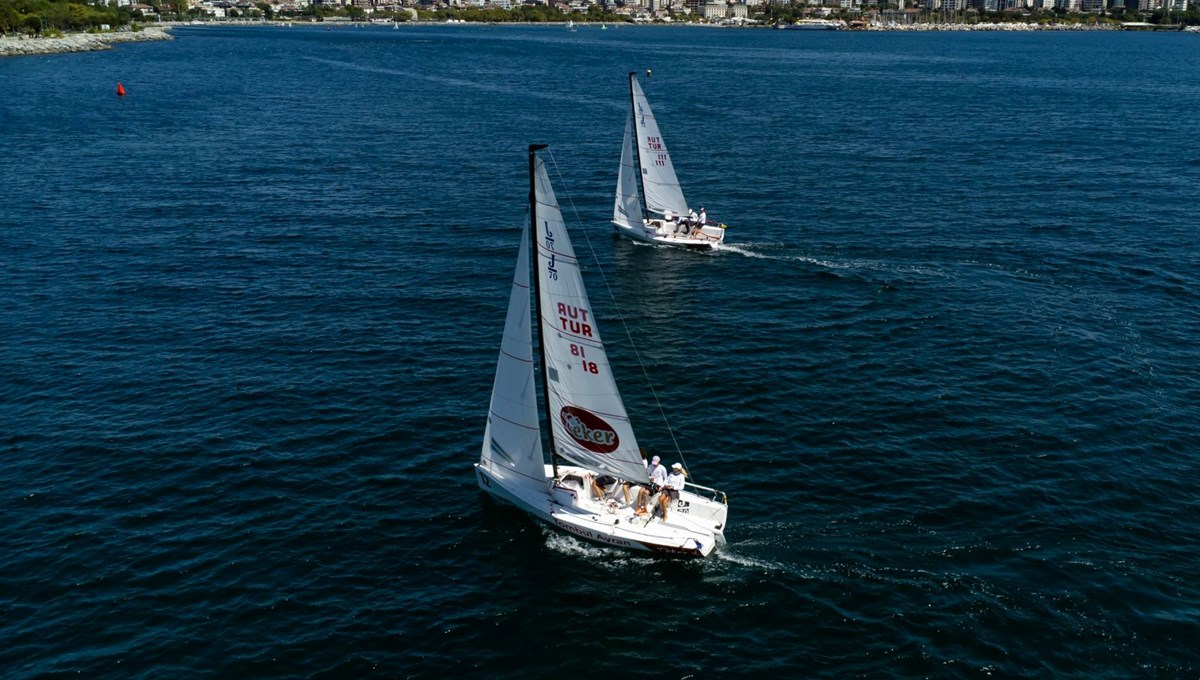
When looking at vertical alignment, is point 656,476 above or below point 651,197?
below

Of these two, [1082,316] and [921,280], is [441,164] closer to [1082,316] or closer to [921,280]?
[921,280]

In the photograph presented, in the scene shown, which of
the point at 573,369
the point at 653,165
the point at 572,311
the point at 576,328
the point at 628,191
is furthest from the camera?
the point at 653,165

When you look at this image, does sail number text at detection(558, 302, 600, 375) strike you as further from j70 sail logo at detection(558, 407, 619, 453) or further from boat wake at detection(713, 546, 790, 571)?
boat wake at detection(713, 546, 790, 571)

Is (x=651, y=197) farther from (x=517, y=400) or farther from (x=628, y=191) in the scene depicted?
(x=517, y=400)

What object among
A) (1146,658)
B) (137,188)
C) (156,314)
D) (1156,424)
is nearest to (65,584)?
(156,314)

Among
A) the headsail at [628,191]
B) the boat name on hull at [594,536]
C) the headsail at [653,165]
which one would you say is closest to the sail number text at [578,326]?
the boat name on hull at [594,536]

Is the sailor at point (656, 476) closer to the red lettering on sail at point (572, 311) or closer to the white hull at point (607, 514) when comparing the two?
the white hull at point (607, 514)

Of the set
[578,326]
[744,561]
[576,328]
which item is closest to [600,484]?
[744,561]

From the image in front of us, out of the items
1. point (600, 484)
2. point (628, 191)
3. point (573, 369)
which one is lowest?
point (600, 484)
